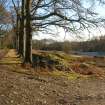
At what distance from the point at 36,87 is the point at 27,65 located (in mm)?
8259

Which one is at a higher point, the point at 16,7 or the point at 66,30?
the point at 16,7

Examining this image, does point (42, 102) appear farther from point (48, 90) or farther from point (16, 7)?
point (16, 7)

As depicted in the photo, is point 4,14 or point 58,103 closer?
point 58,103

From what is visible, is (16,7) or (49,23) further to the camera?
(16,7)

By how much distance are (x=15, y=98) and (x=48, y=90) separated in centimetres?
261

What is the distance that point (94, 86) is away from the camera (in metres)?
16.8

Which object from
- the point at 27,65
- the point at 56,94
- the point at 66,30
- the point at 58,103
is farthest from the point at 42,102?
the point at 66,30

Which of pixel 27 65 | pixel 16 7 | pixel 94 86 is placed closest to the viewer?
pixel 94 86

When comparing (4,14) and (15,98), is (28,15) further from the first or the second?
(4,14)

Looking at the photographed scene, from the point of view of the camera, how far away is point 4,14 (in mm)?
45312

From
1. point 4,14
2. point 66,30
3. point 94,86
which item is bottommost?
point 94,86

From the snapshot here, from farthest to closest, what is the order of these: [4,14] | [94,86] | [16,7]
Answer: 1. [4,14]
2. [16,7]
3. [94,86]

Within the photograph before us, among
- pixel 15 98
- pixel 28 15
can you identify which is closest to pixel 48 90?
pixel 15 98

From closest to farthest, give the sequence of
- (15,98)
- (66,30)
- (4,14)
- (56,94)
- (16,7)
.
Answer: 1. (15,98)
2. (56,94)
3. (66,30)
4. (16,7)
5. (4,14)
